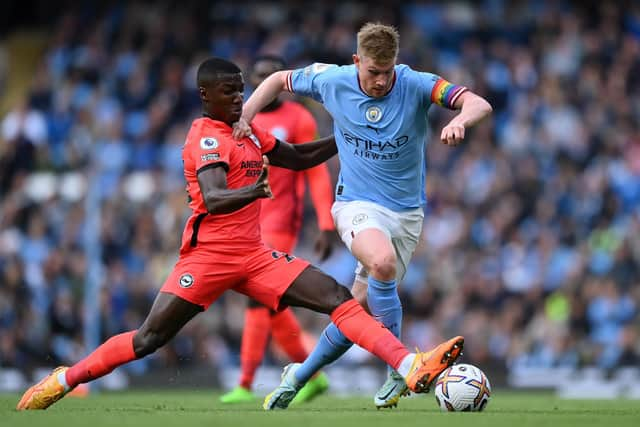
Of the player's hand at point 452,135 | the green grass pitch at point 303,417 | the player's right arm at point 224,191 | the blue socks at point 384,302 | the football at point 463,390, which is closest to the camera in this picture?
the green grass pitch at point 303,417

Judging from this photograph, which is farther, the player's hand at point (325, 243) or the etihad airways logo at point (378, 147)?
the player's hand at point (325, 243)

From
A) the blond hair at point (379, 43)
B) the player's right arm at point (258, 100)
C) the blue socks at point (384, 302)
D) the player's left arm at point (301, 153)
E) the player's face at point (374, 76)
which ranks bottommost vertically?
the blue socks at point (384, 302)

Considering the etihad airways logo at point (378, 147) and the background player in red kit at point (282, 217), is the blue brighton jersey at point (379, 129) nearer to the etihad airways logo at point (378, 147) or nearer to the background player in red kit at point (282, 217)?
the etihad airways logo at point (378, 147)

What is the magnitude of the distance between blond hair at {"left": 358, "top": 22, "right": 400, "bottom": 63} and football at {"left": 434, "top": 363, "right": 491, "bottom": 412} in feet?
6.57

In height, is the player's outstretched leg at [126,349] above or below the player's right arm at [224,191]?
below

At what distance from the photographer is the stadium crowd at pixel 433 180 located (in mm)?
14992

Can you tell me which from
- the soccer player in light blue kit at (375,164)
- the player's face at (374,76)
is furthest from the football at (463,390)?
the player's face at (374,76)

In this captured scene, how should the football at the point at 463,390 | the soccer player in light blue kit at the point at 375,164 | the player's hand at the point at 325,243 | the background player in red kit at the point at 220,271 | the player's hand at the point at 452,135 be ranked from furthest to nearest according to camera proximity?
the player's hand at the point at 325,243
the soccer player in light blue kit at the point at 375,164
the football at the point at 463,390
the background player in red kit at the point at 220,271
the player's hand at the point at 452,135

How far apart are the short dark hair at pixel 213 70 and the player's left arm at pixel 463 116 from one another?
1423mm

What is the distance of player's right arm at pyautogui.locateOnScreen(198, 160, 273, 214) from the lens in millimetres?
7293

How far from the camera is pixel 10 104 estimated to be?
21984 mm

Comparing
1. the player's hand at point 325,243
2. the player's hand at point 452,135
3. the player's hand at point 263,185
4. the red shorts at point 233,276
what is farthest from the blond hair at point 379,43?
the player's hand at point 325,243

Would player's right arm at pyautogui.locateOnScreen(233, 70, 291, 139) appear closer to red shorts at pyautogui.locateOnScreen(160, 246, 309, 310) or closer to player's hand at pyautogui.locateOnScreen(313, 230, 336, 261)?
red shorts at pyautogui.locateOnScreen(160, 246, 309, 310)

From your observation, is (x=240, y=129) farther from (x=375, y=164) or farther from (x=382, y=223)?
(x=382, y=223)
